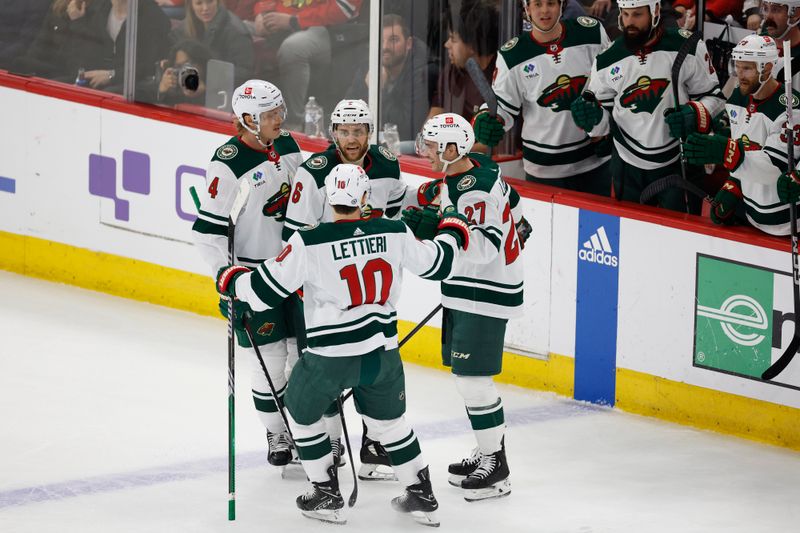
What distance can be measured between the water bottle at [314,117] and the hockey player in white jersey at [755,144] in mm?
2107

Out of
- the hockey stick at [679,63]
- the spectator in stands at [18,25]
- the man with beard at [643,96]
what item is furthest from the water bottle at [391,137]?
the spectator in stands at [18,25]

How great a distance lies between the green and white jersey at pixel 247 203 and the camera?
582cm

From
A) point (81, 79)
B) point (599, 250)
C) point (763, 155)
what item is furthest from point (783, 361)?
point (81, 79)

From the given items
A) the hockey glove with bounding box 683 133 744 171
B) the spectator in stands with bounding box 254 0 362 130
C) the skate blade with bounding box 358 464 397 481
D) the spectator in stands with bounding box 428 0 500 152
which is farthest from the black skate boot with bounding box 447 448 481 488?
the spectator in stands with bounding box 254 0 362 130

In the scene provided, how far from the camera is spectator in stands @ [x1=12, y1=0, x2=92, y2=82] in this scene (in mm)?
8922

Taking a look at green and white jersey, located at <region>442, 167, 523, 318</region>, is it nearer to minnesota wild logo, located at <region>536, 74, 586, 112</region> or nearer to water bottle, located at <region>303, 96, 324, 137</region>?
minnesota wild logo, located at <region>536, 74, 586, 112</region>

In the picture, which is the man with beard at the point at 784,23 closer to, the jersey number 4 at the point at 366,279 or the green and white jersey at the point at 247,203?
the green and white jersey at the point at 247,203

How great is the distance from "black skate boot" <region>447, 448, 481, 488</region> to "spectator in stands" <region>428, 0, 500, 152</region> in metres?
2.15

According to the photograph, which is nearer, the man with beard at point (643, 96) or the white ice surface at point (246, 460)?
the white ice surface at point (246, 460)

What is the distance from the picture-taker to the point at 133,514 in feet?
18.3

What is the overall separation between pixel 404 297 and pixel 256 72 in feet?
4.78

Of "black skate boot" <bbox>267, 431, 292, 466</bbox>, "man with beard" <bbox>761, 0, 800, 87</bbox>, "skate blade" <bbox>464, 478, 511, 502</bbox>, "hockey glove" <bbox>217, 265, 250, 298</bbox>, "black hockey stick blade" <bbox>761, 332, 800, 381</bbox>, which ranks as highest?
"man with beard" <bbox>761, 0, 800, 87</bbox>

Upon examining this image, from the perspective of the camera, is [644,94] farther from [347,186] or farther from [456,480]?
[347,186]

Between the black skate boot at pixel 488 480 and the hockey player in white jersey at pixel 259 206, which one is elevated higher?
the hockey player in white jersey at pixel 259 206
